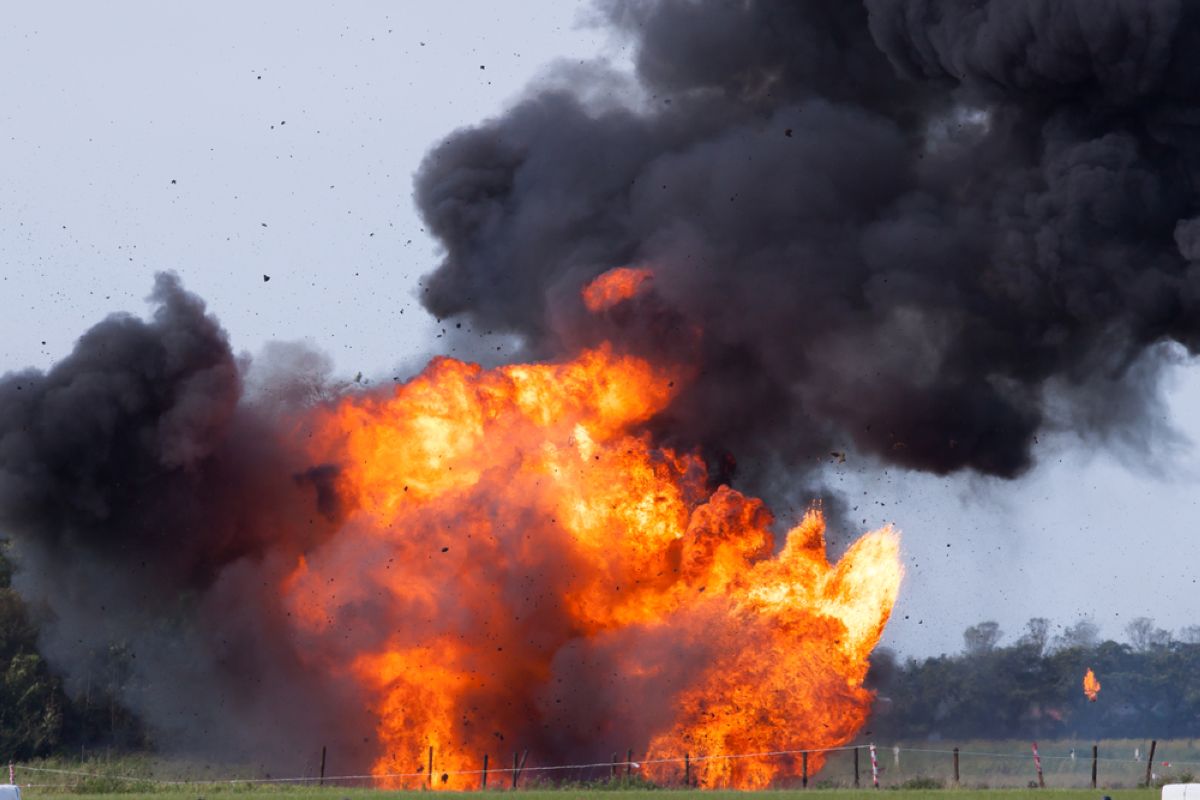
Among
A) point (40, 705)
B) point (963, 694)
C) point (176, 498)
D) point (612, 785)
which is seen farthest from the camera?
point (963, 694)

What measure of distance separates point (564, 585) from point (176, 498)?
13.2 metres

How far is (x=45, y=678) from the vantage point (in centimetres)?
7688

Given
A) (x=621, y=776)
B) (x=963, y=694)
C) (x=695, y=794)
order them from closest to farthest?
(x=695, y=794) < (x=621, y=776) < (x=963, y=694)

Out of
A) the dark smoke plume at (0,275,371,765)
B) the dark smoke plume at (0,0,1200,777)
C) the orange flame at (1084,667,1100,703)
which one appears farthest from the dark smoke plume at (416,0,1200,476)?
the orange flame at (1084,667,1100,703)

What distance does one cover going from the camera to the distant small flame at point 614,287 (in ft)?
177

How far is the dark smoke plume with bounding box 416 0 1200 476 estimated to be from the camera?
47.7 meters

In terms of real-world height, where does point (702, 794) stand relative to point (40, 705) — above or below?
below

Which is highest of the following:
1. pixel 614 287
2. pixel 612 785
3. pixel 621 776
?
pixel 614 287

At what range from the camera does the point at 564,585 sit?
53562 millimetres

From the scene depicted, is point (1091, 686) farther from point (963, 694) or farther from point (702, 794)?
point (702, 794)

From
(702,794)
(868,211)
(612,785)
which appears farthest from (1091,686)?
(702,794)

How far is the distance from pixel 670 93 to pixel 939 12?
1156 centimetres

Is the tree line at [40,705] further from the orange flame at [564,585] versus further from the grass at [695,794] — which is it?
the grass at [695,794]

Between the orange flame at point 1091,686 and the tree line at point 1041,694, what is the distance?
49 cm
